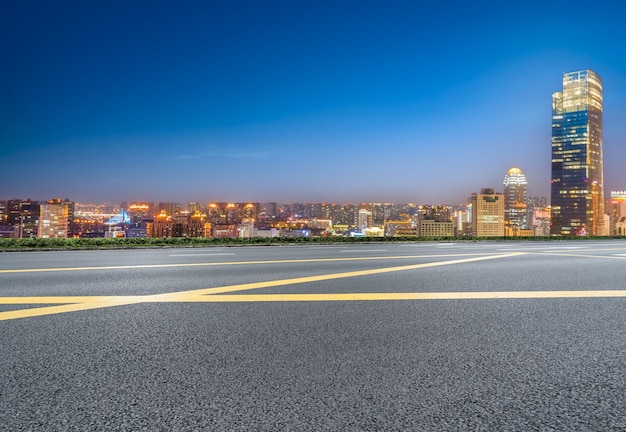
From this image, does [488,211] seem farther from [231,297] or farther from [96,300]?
[96,300]

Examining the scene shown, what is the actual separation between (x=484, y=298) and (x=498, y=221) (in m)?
118

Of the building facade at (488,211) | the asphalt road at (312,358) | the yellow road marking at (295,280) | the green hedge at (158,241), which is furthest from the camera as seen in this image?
the building facade at (488,211)

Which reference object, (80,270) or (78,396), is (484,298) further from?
(80,270)

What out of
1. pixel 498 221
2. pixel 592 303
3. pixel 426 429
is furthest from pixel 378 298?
pixel 498 221

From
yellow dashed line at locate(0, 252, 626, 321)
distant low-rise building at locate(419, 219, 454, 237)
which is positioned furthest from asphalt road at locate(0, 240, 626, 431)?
distant low-rise building at locate(419, 219, 454, 237)

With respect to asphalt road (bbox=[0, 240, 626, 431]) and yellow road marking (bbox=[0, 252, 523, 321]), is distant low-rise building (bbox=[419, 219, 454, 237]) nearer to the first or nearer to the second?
asphalt road (bbox=[0, 240, 626, 431])

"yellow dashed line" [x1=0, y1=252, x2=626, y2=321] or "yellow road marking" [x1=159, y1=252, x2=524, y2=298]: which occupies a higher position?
"yellow dashed line" [x1=0, y1=252, x2=626, y2=321]

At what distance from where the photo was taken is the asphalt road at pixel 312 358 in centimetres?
271

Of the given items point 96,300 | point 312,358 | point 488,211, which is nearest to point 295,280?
point 96,300

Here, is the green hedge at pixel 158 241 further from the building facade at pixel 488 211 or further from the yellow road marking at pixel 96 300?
the building facade at pixel 488 211

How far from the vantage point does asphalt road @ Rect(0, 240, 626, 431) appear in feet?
8.87

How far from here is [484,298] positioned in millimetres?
7008

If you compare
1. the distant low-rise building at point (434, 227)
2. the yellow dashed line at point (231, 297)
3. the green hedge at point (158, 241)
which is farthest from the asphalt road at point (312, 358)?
the distant low-rise building at point (434, 227)

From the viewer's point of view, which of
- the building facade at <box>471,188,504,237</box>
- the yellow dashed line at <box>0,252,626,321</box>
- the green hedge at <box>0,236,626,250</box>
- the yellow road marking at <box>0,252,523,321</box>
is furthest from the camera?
the building facade at <box>471,188,504,237</box>
